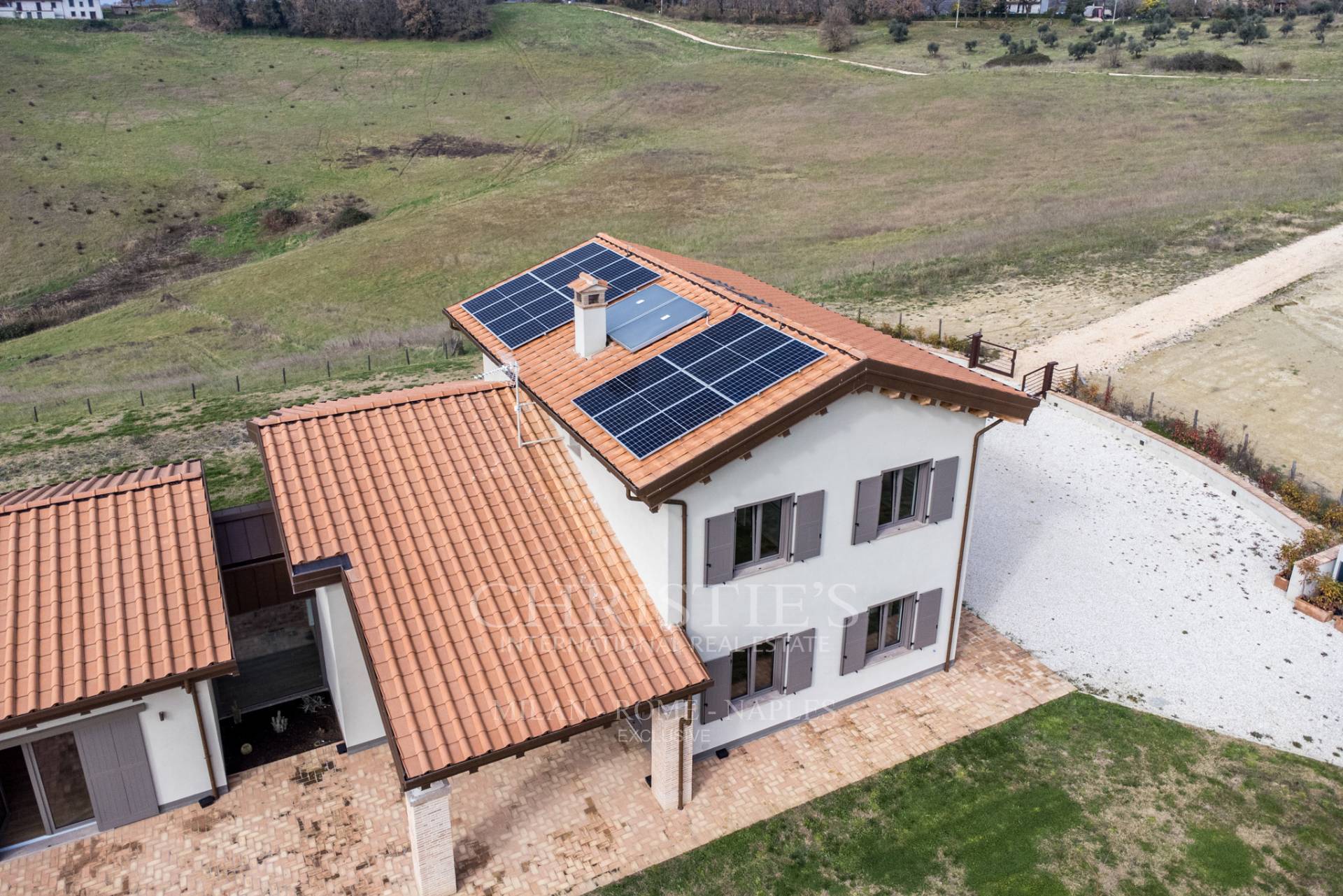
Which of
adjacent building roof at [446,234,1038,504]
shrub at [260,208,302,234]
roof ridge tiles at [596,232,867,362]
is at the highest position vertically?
roof ridge tiles at [596,232,867,362]

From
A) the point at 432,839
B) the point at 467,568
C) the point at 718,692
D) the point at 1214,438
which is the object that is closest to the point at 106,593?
the point at 467,568

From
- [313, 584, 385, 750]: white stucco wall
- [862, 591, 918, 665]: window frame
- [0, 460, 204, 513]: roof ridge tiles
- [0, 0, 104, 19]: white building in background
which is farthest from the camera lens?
[0, 0, 104, 19]: white building in background

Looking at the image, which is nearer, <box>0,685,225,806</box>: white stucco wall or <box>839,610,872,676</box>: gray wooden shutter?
<box>0,685,225,806</box>: white stucco wall

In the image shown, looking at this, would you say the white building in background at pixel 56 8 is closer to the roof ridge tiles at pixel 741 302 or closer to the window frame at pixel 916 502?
the roof ridge tiles at pixel 741 302

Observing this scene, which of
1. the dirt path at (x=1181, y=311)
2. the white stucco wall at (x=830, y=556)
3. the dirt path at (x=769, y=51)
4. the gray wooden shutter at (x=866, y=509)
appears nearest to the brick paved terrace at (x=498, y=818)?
the white stucco wall at (x=830, y=556)

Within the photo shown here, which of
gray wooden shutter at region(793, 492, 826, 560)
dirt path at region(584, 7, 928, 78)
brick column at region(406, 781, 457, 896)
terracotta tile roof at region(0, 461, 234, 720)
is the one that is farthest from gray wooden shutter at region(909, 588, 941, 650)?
dirt path at region(584, 7, 928, 78)

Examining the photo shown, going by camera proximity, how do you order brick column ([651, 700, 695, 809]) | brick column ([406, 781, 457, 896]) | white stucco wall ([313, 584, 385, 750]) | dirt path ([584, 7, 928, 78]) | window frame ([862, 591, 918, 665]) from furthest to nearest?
dirt path ([584, 7, 928, 78]) < window frame ([862, 591, 918, 665]) < white stucco wall ([313, 584, 385, 750]) < brick column ([651, 700, 695, 809]) < brick column ([406, 781, 457, 896])

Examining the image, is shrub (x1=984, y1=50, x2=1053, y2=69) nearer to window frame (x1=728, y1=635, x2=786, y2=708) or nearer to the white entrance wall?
the white entrance wall

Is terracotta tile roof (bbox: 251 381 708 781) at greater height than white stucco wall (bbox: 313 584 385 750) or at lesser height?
greater

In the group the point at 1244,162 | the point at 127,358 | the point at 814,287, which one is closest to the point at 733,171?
the point at 814,287
